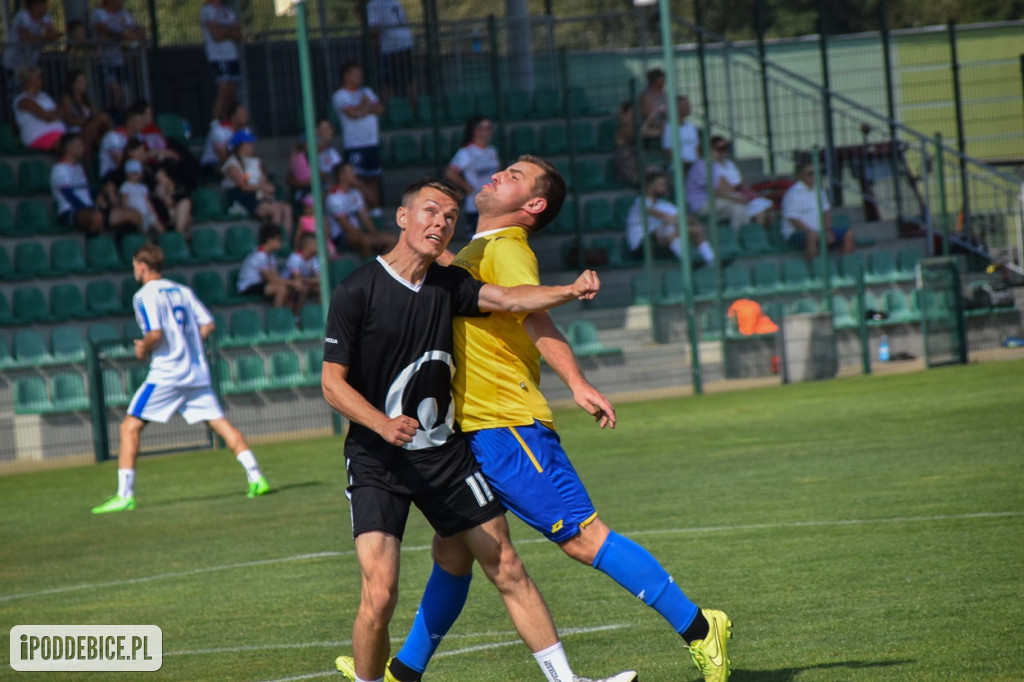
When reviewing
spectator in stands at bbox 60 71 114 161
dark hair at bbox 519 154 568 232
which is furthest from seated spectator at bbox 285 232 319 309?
dark hair at bbox 519 154 568 232

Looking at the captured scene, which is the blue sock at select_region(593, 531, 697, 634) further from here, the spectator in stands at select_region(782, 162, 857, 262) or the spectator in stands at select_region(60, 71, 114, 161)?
the spectator in stands at select_region(782, 162, 857, 262)

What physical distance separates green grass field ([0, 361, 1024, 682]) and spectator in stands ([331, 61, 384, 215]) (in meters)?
8.59

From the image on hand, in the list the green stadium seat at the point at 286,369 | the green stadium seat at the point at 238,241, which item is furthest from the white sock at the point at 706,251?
the green stadium seat at the point at 286,369

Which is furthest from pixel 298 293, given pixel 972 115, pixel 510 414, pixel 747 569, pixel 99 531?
pixel 972 115

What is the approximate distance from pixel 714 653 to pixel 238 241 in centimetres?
1836

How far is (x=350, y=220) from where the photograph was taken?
899 inches

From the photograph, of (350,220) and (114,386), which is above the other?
(350,220)

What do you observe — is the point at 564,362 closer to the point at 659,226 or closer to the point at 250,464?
the point at 250,464

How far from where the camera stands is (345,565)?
904 cm

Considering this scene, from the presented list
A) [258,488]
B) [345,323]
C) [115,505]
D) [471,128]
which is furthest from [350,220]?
[345,323]

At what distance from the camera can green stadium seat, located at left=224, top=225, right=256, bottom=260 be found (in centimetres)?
2250

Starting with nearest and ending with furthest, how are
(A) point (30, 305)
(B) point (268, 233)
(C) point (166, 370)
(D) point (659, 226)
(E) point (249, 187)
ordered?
(C) point (166, 370), (A) point (30, 305), (B) point (268, 233), (E) point (249, 187), (D) point (659, 226)

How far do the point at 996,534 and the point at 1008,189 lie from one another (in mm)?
21446

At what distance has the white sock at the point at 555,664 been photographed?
16.6 ft
